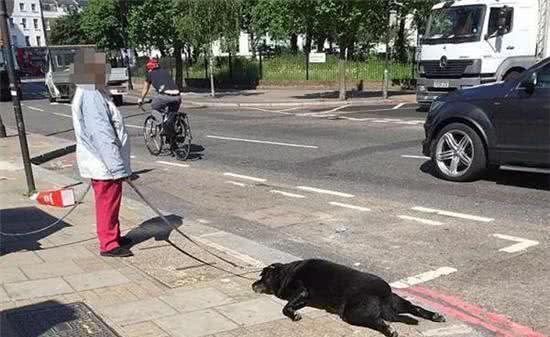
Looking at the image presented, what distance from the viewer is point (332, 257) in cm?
534

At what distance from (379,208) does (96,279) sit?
347cm

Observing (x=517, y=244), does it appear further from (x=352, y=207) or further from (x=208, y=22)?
(x=208, y=22)

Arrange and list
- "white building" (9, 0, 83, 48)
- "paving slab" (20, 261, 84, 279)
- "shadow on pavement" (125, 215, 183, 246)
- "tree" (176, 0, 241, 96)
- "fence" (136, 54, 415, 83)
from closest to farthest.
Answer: "paving slab" (20, 261, 84, 279) < "shadow on pavement" (125, 215, 183, 246) < "tree" (176, 0, 241, 96) < "fence" (136, 54, 415, 83) < "white building" (9, 0, 83, 48)

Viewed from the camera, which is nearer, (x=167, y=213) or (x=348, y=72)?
(x=167, y=213)

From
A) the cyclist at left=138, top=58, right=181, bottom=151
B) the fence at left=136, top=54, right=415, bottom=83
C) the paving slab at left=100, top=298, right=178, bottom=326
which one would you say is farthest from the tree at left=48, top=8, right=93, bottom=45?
the paving slab at left=100, top=298, right=178, bottom=326

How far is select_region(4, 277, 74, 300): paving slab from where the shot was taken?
14.2ft

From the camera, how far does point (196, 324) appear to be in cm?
381

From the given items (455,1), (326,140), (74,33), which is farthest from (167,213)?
(74,33)

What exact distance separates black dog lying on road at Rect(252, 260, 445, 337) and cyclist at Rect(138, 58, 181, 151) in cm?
749

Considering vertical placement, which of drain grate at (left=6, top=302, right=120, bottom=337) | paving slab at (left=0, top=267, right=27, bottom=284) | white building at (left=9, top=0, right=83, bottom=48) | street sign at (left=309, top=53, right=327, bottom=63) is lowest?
paving slab at (left=0, top=267, right=27, bottom=284)

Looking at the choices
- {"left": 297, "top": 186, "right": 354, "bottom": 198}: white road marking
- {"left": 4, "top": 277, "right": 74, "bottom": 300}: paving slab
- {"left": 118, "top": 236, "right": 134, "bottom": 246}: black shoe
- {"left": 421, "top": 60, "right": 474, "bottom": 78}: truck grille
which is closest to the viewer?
{"left": 4, "top": 277, "right": 74, "bottom": 300}: paving slab

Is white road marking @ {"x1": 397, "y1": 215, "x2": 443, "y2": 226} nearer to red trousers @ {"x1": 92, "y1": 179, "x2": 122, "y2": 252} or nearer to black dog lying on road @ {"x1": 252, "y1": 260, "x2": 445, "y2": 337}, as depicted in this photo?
black dog lying on road @ {"x1": 252, "y1": 260, "x2": 445, "y2": 337}

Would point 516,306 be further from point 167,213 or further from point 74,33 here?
point 74,33

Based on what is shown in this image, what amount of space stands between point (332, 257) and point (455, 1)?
14298 mm
